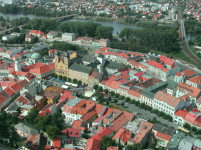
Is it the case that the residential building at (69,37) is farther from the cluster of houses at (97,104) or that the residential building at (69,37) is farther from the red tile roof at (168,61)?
the red tile roof at (168,61)

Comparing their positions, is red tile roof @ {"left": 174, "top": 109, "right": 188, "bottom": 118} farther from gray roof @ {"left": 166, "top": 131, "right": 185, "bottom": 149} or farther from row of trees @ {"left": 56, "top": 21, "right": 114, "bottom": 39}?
row of trees @ {"left": 56, "top": 21, "right": 114, "bottom": 39}

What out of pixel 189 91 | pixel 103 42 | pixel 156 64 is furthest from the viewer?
pixel 103 42

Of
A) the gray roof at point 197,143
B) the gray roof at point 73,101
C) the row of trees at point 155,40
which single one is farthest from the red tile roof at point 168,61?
the gray roof at point 197,143

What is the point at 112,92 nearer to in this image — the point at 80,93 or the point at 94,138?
the point at 80,93

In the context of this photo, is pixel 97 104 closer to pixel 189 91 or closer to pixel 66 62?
pixel 66 62

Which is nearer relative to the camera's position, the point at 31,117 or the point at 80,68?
the point at 31,117

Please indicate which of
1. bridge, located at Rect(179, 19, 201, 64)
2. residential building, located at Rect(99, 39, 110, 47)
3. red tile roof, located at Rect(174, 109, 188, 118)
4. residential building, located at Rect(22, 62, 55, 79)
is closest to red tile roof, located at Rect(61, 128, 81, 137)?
red tile roof, located at Rect(174, 109, 188, 118)

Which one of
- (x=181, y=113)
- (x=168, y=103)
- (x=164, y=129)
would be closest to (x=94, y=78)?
(x=168, y=103)
